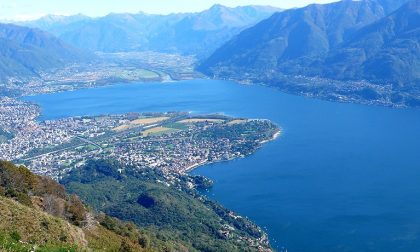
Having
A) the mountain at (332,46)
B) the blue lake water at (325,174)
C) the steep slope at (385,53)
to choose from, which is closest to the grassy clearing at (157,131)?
the blue lake water at (325,174)

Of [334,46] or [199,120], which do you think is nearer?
[199,120]

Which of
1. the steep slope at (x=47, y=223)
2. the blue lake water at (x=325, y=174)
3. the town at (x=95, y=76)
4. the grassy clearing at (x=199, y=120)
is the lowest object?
the town at (x=95, y=76)

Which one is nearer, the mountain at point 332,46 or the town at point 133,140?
the town at point 133,140

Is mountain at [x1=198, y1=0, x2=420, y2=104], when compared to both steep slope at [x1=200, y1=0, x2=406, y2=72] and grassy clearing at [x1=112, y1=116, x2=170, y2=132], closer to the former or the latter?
steep slope at [x1=200, y1=0, x2=406, y2=72]

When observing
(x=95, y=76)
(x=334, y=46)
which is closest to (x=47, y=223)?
(x=95, y=76)

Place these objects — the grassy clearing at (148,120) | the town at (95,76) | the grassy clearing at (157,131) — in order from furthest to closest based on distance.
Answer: the town at (95,76), the grassy clearing at (148,120), the grassy clearing at (157,131)

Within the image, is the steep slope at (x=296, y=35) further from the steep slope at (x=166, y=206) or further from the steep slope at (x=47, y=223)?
the steep slope at (x=47, y=223)

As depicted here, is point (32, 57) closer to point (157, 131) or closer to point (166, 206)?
point (157, 131)
